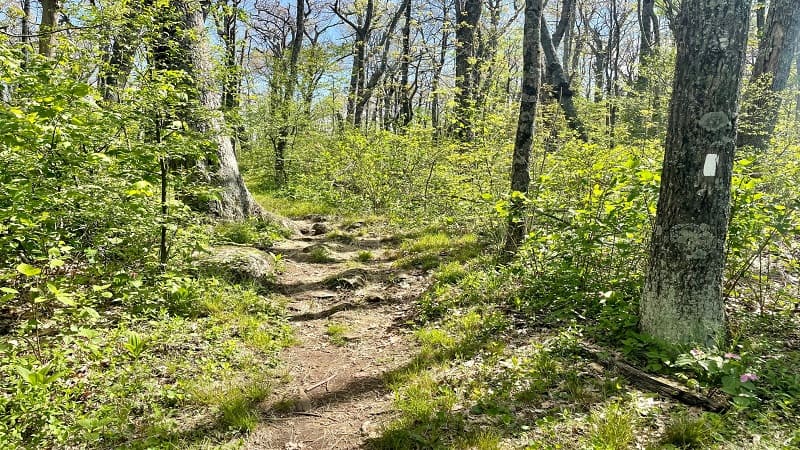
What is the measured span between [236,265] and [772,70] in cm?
1223

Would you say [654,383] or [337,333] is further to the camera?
[337,333]

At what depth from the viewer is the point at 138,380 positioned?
3336 mm

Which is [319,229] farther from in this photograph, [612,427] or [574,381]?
[612,427]

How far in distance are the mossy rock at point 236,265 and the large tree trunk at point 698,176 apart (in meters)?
4.62

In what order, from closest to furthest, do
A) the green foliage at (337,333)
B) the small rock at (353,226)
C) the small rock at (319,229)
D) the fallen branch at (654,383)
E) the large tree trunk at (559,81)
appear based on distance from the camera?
the fallen branch at (654,383)
the green foliage at (337,333)
the small rock at (319,229)
the small rock at (353,226)
the large tree trunk at (559,81)

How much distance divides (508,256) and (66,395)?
4.98 m

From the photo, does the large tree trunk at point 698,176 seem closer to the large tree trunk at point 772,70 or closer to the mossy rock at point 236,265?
the mossy rock at point 236,265

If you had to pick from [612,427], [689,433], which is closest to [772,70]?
[689,433]

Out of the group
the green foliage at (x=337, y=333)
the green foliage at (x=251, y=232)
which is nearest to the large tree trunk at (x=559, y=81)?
the green foliage at (x=251, y=232)

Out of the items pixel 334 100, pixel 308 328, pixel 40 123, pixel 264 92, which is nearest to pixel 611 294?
pixel 308 328

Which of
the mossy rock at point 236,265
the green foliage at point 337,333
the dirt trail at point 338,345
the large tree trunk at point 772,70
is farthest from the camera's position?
the large tree trunk at point 772,70

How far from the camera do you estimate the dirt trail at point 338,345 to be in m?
3.27

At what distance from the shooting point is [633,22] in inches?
1102

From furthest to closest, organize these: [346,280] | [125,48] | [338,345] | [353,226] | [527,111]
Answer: [353,226]
[346,280]
[527,111]
[338,345]
[125,48]
